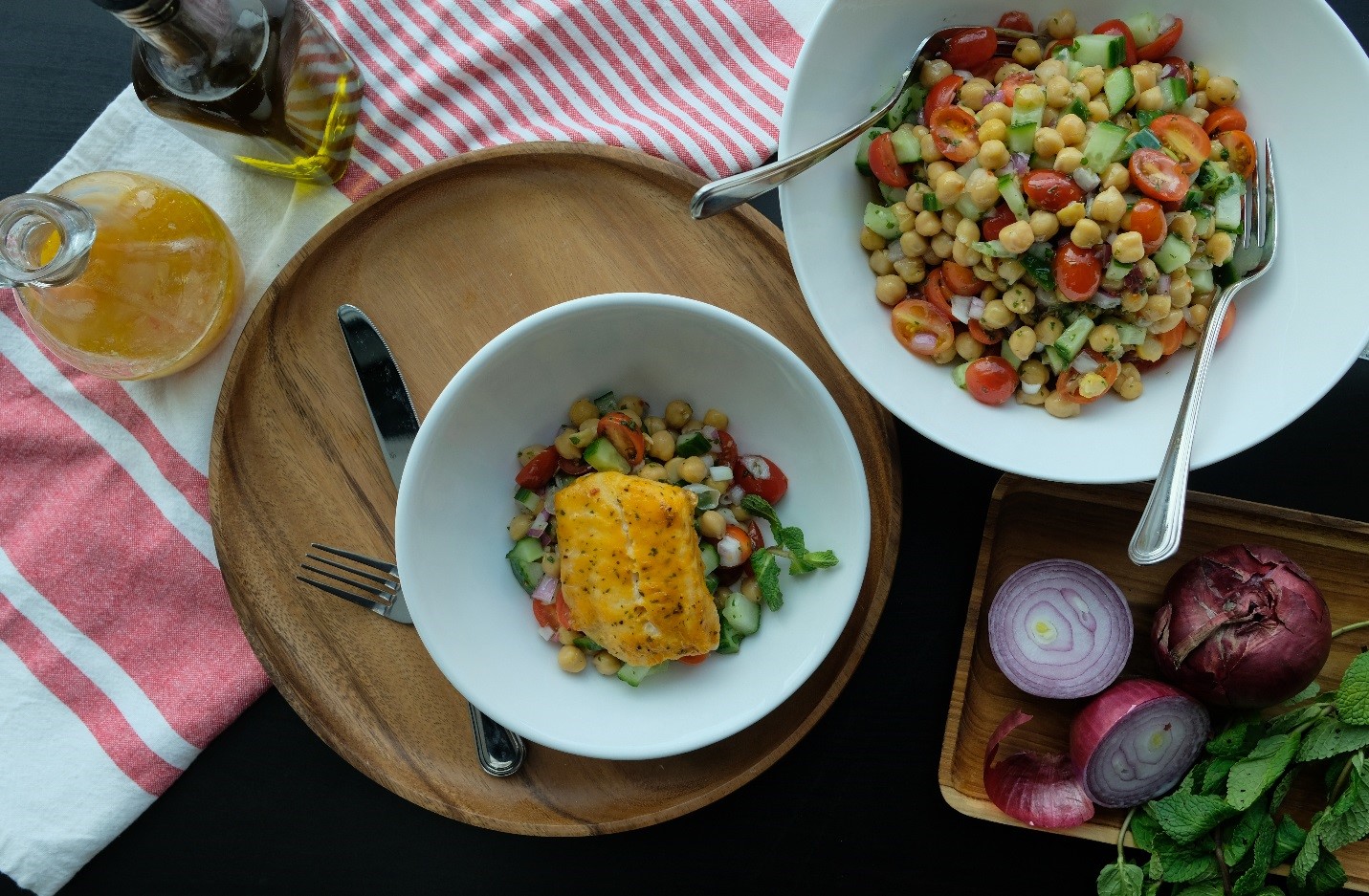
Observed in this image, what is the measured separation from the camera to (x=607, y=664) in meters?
2.14

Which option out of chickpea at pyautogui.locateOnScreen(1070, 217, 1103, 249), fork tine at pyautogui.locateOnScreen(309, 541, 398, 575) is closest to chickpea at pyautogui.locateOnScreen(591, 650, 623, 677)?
fork tine at pyautogui.locateOnScreen(309, 541, 398, 575)

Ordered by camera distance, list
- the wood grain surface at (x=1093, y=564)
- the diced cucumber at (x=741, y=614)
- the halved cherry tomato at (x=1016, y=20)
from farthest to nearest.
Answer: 1. the wood grain surface at (x=1093, y=564)
2. the diced cucumber at (x=741, y=614)
3. the halved cherry tomato at (x=1016, y=20)

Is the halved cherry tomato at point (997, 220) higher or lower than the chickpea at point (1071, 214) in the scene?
lower

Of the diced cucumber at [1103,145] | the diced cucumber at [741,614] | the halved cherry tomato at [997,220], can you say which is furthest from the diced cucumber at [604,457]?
the diced cucumber at [1103,145]

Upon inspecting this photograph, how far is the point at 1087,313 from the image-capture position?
193 centimetres

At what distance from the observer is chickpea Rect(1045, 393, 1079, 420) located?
1986 millimetres

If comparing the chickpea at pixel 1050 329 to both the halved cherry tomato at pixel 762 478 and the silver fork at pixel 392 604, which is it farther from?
the silver fork at pixel 392 604

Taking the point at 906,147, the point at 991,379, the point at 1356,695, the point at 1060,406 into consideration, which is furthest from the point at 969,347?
the point at 1356,695

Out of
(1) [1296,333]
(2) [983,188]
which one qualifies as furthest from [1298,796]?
(2) [983,188]

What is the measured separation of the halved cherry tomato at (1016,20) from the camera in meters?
2.00

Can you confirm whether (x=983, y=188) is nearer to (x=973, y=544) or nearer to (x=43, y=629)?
(x=973, y=544)

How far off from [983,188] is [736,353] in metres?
0.58

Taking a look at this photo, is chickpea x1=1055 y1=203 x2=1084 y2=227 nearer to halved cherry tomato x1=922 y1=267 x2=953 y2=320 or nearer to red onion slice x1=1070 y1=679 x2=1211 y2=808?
halved cherry tomato x1=922 y1=267 x2=953 y2=320

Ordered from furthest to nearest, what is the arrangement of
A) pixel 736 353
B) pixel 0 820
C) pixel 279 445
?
pixel 0 820, pixel 279 445, pixel 736 353
